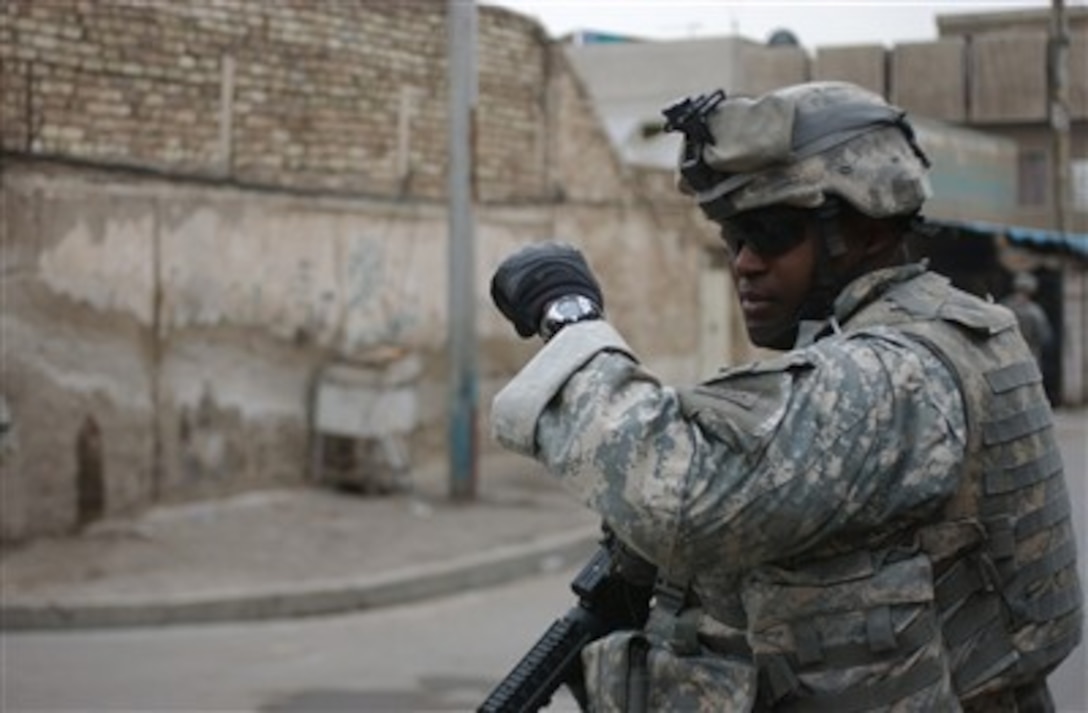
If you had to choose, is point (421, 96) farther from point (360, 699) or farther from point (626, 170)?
point (360, 699)

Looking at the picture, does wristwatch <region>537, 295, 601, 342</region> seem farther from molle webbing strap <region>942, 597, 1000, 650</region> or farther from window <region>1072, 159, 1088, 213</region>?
window <region>1072, 159, 1088, 213</region>

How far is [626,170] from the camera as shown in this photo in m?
12.9

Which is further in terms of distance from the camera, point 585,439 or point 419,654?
point 419,654

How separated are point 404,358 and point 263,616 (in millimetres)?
2831

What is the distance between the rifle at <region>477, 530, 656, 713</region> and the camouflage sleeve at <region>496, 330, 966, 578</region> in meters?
0.44

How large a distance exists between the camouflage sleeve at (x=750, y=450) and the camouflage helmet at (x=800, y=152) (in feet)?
0.70

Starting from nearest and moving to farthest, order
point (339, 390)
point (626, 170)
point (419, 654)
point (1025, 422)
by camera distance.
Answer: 1. point (1025, 422)
2. point (419, 654)
3. point (339, 390)
4. point (626, 170)

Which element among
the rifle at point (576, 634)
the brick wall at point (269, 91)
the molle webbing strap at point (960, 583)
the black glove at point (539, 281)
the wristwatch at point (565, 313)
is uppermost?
the brick wall at point (269, 91)

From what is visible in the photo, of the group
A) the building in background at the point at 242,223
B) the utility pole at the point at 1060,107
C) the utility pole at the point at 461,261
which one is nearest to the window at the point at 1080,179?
the utility pole at the point at 1060,107

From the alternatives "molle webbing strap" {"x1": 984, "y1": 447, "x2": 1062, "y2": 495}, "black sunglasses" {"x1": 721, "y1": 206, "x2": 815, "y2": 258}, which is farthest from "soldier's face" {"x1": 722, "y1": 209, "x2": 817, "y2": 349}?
"molle webbing strap" {"x1": 984, "y1": 447, "x2": 1062, "y2": 495}

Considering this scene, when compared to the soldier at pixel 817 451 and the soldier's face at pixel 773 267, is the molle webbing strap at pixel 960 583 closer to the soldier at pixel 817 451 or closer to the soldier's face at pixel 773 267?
the soldier at pixel 817 451

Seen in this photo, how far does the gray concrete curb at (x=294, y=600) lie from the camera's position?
6.68 metres

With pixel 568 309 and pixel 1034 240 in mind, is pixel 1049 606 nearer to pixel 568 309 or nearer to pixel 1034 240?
pixel 568 309

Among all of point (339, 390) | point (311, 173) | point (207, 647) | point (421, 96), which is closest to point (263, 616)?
point (207, 647)
